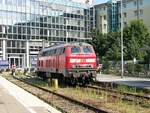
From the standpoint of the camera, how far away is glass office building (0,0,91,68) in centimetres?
9125

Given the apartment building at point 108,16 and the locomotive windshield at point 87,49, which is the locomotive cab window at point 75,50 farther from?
the apartment building at point 108,16

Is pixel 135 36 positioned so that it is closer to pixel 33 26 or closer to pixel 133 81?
pixel 33 26

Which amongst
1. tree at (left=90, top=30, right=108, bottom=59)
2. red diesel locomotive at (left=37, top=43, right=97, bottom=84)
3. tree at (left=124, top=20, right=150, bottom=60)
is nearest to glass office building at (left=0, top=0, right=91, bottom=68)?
tree at (left=90, top=30, right=108, bottom=59)

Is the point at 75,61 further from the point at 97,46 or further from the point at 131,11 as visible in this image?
the point at 131,11

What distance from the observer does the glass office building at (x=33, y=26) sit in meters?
91.2

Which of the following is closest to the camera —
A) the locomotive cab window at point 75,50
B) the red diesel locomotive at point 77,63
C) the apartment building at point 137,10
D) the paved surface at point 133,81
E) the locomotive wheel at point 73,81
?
the red diesel locomotive at point 77,63

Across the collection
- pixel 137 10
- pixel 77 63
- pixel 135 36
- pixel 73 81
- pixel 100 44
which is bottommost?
pixel 73 81

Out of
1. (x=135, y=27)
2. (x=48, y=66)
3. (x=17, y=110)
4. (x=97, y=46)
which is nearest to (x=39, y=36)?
(x=97, y=46)

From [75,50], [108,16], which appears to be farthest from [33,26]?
[75,50]

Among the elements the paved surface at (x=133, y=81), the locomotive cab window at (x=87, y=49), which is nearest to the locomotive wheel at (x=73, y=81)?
the locomotive cab window at (x=87, y=49)

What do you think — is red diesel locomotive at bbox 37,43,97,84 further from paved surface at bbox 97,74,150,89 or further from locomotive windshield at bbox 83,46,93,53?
paved surface at bbox 97,74,150,89

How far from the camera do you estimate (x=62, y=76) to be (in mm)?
32594

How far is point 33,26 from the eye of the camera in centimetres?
9450

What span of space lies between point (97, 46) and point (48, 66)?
4696cm
